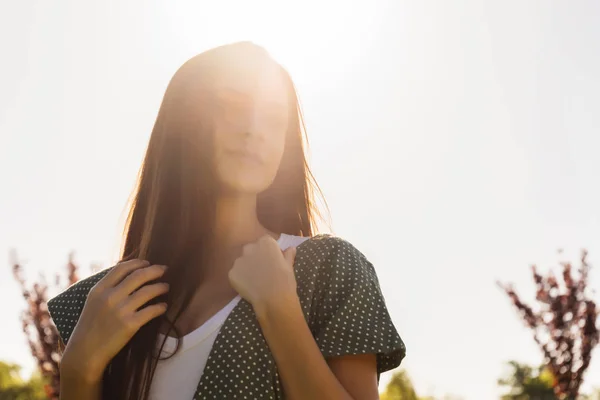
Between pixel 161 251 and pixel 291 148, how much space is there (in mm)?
565

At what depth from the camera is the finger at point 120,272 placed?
6.75ft

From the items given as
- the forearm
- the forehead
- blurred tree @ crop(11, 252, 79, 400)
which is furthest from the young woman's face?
blurred tree @ crop(11, 252, 79, 400)

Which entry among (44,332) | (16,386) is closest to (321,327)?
(44,332)

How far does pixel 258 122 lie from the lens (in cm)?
218

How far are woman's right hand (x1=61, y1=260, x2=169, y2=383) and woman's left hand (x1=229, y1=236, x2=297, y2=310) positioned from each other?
28 centimetres

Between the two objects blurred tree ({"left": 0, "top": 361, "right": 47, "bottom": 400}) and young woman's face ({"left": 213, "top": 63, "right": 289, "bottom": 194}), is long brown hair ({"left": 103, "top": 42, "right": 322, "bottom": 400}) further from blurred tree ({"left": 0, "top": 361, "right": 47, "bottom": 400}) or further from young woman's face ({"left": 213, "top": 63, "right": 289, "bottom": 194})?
blurred tree ({"left": 0, "top": 361, "right": 47, "bottom": 400})

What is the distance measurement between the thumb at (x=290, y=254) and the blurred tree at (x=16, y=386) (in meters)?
16.1

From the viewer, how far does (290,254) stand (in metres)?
1.99

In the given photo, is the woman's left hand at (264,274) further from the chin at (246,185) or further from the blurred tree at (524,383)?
the blurred tree at (524,383)

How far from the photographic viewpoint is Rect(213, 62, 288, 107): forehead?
88.5 inches

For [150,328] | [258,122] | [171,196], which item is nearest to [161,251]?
[171,196]

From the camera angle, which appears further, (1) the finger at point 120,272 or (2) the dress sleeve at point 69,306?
(2) the dress sleeve at point 69,306

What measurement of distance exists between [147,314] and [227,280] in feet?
0.96

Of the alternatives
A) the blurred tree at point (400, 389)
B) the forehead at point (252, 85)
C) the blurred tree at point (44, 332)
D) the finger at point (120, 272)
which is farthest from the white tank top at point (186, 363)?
the blurred tree at point (400, 389)
